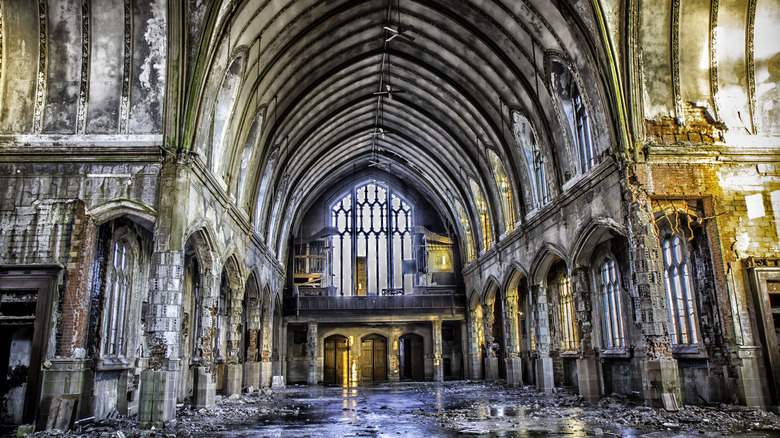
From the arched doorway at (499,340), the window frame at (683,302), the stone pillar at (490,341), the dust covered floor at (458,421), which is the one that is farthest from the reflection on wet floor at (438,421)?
the arched doorway at (499,340)

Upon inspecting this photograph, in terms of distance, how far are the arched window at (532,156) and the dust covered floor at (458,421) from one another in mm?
7571

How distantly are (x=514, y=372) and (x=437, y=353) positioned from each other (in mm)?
8183

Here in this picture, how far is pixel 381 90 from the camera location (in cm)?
2512

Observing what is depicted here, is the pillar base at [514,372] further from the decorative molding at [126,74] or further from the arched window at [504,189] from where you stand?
the decorative molding at [126,74]

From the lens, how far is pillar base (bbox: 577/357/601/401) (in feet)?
52.8

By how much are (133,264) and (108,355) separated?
2533 mm

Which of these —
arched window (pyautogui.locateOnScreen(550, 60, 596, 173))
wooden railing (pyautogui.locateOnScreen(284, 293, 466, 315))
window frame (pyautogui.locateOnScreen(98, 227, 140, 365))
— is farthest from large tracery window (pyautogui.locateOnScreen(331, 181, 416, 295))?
window frame (pyautogui.locateOnScreen(98, 227, 140, 365))

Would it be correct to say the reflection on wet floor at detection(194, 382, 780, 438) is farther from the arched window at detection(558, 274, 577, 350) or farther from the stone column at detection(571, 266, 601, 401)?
the arched window at detection(558, 274, 577, 350)

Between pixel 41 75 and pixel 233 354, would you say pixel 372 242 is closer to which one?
pixel 233 354

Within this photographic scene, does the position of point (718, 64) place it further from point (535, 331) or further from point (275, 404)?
point (275, 404)

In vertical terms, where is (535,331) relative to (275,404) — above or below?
above

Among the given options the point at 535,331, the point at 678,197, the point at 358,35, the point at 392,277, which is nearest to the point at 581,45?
the point at 678,197

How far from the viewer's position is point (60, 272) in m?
12.0

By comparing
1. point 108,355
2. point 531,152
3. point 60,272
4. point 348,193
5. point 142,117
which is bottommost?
point 108,355
